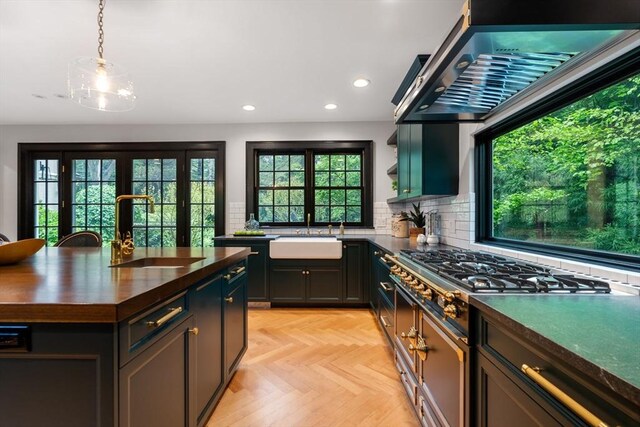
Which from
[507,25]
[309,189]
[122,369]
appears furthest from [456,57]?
[309,189]

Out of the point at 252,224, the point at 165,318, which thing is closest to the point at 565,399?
the point at 165,318

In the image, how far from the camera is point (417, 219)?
3316 mm

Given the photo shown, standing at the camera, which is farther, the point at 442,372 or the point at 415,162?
the point at 415,162

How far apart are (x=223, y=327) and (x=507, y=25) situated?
1.90 m

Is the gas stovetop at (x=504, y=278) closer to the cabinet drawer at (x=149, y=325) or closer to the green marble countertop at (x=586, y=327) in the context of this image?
the green marble countertop at (x=586, y=327)

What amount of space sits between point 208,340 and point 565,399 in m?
1.47

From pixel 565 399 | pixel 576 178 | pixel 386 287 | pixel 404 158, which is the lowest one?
pixel 386 287

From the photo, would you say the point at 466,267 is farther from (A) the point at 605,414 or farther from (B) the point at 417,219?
(B) the point at 417,219

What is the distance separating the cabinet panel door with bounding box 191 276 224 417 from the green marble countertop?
46.9 inches

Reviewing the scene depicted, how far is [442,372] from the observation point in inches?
50.8

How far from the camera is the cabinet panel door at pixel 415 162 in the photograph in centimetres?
261

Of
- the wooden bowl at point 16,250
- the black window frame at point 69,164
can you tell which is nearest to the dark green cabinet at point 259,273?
the black window frame at point 69,164

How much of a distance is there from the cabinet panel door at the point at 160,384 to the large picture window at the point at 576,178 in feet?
6.29

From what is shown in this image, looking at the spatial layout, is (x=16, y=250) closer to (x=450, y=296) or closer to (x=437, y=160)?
(x=450, y=296)
